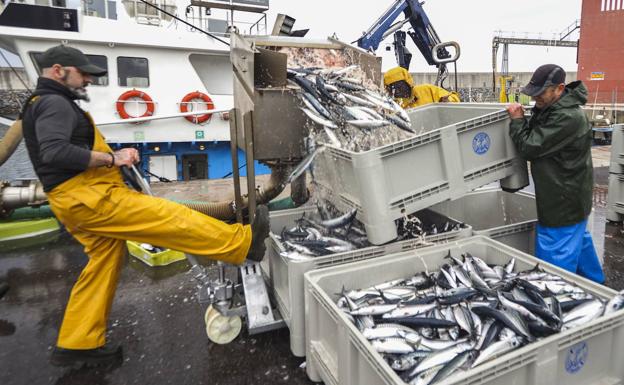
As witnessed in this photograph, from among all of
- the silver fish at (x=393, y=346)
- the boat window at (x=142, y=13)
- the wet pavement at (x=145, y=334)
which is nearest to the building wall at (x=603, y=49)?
the wet pavement at (x=145, y=334)

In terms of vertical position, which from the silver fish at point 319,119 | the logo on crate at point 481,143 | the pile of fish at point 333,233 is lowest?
the pile of fish at point 333,233

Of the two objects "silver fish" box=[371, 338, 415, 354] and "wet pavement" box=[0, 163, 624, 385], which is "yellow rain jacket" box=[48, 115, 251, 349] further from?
"silver fish" box=[371, 338, 415, 354]

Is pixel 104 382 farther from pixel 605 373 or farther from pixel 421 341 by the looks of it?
pixel 605 373

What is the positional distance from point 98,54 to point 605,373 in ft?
29.8

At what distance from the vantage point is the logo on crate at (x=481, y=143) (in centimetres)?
307

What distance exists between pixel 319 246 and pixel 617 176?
4.73 metres

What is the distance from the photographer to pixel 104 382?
2756mm

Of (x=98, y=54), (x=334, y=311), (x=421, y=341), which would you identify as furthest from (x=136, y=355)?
(x=98, y=54)

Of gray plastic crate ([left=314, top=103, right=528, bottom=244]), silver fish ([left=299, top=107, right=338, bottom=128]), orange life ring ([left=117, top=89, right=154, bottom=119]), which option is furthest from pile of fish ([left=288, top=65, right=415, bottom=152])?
orange life ring ([left=117, top=89, right=154, bottom=119])

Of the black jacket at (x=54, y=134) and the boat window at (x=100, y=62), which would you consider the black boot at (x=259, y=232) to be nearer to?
the black jacket at (x=54, y=134)

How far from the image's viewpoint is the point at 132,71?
28.0 ft

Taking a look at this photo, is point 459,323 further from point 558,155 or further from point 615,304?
point 558,155

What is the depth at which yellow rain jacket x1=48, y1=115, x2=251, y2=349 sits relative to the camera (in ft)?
8.86

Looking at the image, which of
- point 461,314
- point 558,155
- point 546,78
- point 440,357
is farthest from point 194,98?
point 440,357
